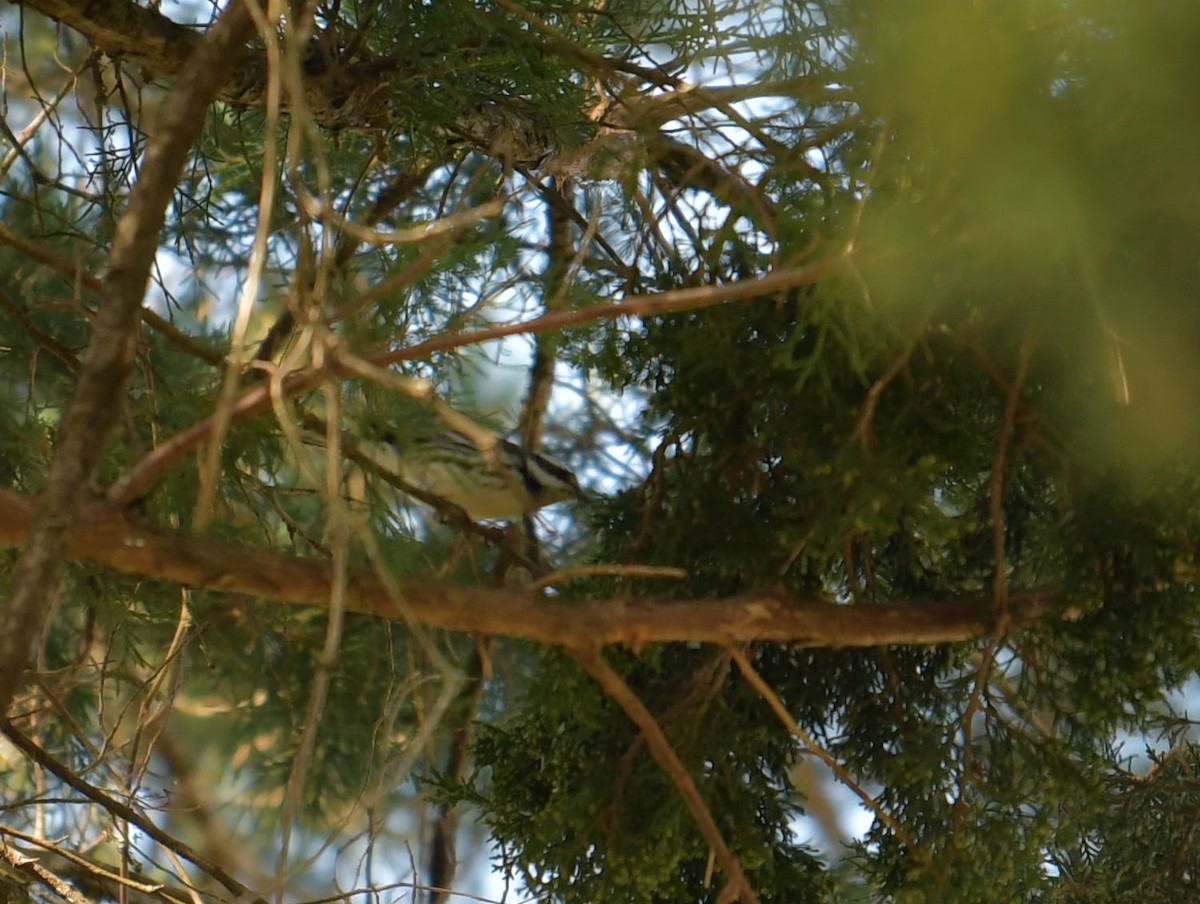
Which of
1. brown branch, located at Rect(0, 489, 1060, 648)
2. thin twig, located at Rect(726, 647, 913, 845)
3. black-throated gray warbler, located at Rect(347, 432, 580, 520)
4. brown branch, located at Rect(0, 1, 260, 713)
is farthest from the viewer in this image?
black-throated gray warbler, located at Rect(347, 432, 580, 520)

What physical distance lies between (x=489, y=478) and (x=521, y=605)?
A: 159cm

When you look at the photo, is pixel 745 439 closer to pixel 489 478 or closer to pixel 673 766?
pixel 673 766

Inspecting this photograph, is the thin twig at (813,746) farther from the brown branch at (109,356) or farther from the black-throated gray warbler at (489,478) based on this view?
the black-throated gray warbler at (489,478)

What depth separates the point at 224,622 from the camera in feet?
7.90

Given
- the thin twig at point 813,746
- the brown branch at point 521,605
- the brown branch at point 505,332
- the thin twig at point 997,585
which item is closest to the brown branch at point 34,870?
the brown branch at point 521,605

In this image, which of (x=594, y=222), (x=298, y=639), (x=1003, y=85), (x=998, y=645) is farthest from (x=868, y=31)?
(x=298, y=639)

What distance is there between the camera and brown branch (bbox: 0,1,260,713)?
1.07m

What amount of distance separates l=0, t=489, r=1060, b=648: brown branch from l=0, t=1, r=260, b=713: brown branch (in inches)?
1.5

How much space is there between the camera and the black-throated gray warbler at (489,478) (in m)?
2.76

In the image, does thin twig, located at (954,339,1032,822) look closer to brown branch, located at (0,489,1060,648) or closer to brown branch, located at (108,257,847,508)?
brown branch, located at (0,489,1060,648)

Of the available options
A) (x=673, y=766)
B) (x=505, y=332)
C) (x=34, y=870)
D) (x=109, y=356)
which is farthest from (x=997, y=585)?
(x=34, y=870)

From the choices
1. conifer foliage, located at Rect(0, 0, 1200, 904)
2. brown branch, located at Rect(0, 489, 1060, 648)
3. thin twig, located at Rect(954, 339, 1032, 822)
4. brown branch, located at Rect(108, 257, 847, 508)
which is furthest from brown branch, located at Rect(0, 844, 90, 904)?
thin twig, located at Rect(954, 339, 1032, 822)

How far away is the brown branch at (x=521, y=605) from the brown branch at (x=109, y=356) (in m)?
0.04

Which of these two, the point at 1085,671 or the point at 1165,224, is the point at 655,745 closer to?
the point at 1085,671
